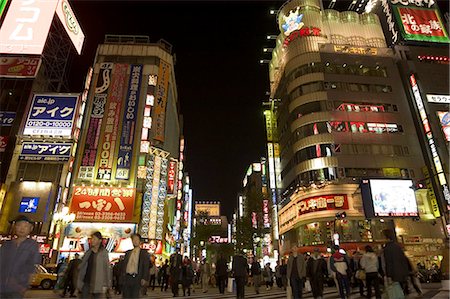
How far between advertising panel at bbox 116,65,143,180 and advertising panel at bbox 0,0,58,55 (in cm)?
1270

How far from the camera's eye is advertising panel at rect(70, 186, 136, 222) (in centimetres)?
2561

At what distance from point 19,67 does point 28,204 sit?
10962 mm

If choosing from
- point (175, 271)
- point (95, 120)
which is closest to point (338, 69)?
point (95, 120)

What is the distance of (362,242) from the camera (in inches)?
1086

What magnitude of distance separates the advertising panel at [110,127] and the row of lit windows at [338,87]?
18896 mm

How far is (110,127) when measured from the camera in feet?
94.0

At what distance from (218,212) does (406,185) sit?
89.5 m

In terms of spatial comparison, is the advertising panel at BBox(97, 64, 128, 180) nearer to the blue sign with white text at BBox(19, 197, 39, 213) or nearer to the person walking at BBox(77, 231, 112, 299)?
the blue sign with white text at BBox(19, 197, 39, 213)

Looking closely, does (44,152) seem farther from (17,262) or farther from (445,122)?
(445,122)

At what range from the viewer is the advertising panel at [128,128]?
2748cm

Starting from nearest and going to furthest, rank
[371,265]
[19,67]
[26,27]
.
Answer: [371,265] < [26,27] < [19,67]

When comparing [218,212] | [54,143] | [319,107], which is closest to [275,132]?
[319,107]

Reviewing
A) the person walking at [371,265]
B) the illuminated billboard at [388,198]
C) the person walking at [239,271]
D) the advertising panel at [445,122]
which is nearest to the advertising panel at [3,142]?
the person walking at [239,271]

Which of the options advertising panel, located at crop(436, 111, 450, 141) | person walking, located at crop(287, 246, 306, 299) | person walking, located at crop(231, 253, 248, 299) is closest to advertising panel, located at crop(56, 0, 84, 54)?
person walking, located at crop(231, 253, 248, 299)
